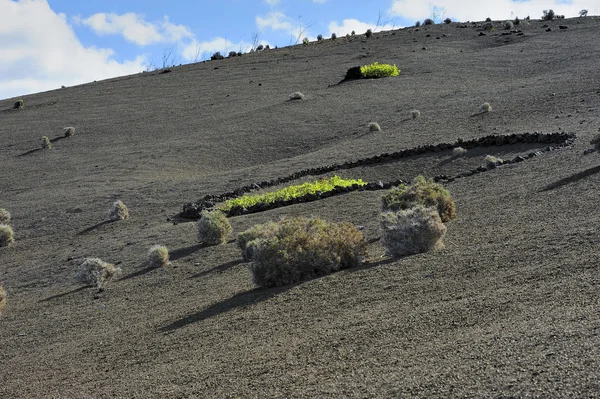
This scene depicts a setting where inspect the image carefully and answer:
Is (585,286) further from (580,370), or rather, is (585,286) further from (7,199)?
(7,199)

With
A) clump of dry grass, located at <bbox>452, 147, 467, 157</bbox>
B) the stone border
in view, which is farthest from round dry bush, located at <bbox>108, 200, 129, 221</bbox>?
clump of dry grass, located at <bbox>452, 147, 467, 157</bbox>

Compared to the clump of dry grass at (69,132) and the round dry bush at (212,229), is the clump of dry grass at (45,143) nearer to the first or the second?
the clump of dry grass at (69,132)

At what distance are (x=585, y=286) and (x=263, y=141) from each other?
72.7ft

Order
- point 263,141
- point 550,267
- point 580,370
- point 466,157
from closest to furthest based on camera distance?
point 580,370 → point 550,267 → point 466,157 → point 263,141

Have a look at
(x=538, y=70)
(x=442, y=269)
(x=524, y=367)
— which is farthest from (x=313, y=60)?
(x=524, y=367)

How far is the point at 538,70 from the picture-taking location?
35000 mm

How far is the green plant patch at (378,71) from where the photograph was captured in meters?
40.0

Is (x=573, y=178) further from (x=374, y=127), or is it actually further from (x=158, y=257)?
(x=374, y=127)

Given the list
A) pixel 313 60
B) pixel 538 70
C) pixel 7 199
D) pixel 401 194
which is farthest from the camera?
pixel 313 60

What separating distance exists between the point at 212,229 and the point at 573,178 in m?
6.81

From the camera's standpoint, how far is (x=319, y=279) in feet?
30.9

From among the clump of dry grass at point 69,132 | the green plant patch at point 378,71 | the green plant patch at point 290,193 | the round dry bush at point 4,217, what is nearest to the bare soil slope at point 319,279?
the round dry bush at point 4,217

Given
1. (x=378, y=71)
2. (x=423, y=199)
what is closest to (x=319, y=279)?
(x=423, y=199)

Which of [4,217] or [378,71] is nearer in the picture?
[4,217]
